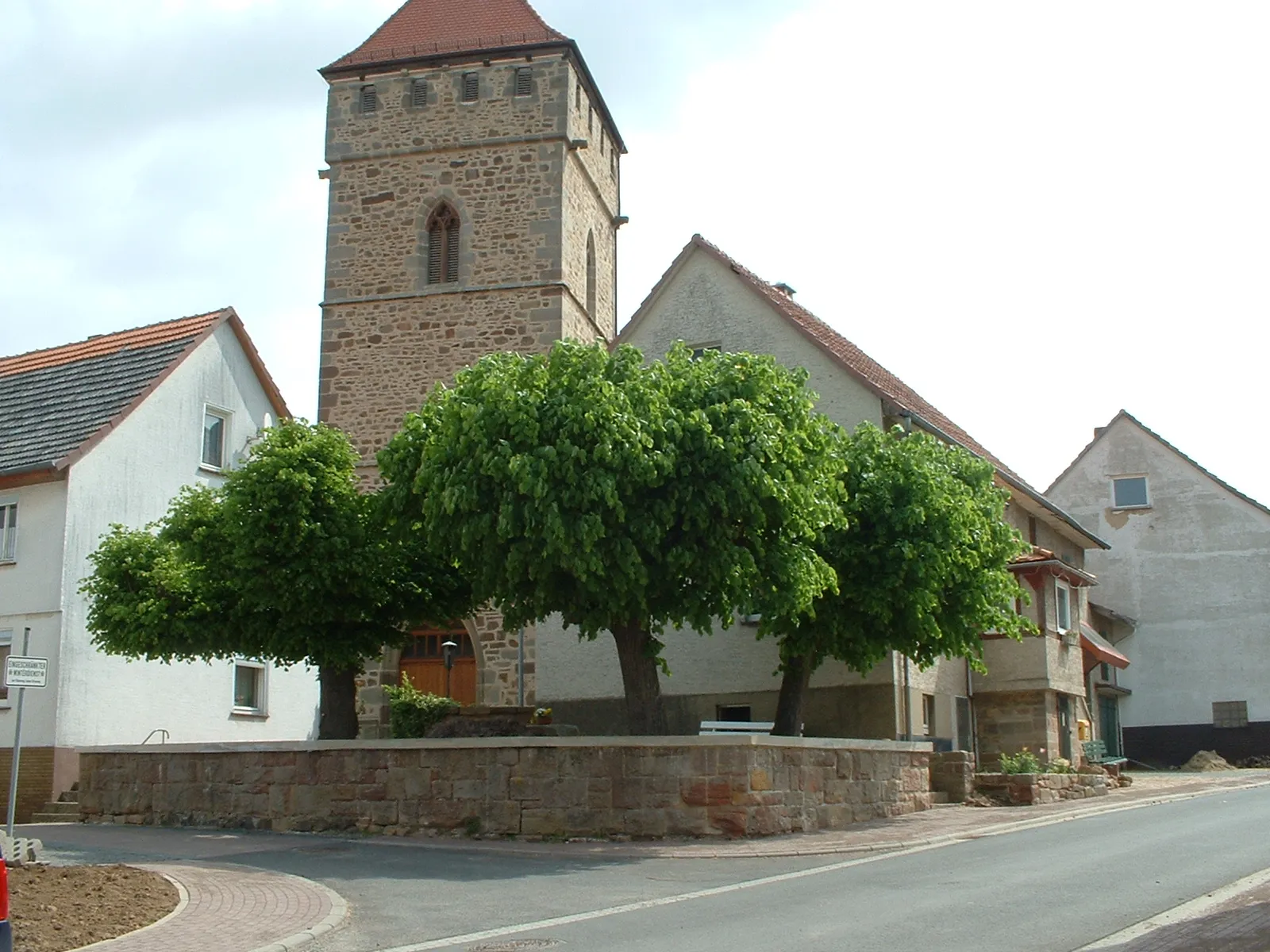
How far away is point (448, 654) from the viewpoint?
2955 cm

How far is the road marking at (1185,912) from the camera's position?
9.25m

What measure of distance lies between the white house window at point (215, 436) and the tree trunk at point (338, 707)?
9040 millimetres

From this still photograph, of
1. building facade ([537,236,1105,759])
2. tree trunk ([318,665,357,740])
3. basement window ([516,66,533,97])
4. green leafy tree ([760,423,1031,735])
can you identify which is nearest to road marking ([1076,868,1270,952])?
green leafy tree ([760,423,1031,735])

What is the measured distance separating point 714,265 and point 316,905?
59.3 ft

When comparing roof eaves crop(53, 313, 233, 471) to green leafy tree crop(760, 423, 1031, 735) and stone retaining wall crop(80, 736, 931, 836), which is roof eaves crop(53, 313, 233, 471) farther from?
green leafy tree crop(760, 423, 1031, 735)

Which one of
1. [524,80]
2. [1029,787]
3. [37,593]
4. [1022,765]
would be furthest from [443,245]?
[1029,787]

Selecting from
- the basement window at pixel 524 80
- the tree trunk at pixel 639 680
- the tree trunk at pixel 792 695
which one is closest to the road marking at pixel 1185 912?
the tree trunk at pixel 639 680

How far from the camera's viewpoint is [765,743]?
56.4 feet

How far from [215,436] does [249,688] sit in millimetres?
4895

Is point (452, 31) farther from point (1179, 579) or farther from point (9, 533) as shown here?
point (1179, 579)

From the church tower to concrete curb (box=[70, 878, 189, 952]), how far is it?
1860 cm

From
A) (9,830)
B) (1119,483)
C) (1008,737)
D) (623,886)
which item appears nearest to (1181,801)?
(1008,737)

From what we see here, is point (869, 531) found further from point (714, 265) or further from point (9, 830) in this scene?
point (9, 830)

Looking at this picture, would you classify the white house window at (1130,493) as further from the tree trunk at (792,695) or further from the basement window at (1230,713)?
the tree trunk at (792,695)
